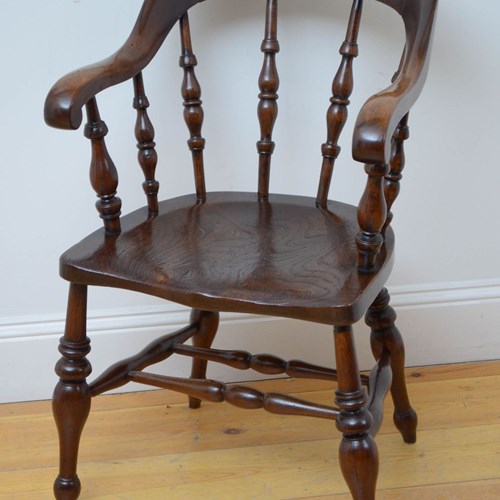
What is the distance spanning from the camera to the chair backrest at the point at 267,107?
3.33 feet

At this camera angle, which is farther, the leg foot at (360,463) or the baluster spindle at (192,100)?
the baluster spindle at (192,100)

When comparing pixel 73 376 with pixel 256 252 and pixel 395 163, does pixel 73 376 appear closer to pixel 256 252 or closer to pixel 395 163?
pixel 256 252

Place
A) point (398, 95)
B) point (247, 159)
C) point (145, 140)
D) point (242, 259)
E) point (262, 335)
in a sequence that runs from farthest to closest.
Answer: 1. point (262, 335)
2. point (247, 159)
3. point (145, 140)
4. point (242, 259)
5. point (398, 95)

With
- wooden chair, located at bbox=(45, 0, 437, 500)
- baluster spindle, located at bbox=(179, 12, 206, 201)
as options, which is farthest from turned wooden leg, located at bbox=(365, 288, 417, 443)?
baluster spindle, located at bbox=(179, 12, 206, 201)

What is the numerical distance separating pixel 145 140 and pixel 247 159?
313 millimetres

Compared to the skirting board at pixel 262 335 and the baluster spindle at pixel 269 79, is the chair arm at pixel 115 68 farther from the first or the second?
the skirting board at pixel 262 335

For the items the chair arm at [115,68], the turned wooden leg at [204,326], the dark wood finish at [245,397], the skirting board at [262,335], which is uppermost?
the chair arm at [115,68]

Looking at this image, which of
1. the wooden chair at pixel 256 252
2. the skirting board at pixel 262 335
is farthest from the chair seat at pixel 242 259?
the skirting board at pixel 262 335

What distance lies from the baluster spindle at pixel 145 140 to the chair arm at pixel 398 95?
0.41 metres

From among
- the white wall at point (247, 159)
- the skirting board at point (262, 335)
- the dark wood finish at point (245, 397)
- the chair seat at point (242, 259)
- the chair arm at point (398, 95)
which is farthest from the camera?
the skirting board at point (262, 335)

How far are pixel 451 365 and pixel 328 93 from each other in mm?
632

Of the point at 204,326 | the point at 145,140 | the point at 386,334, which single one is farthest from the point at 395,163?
the point at 204,326

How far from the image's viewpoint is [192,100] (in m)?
1.41

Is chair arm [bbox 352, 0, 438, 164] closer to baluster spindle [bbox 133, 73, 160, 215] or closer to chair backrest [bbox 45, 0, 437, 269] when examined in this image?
chair backrest [bbox 45, 0, 437, 269]
